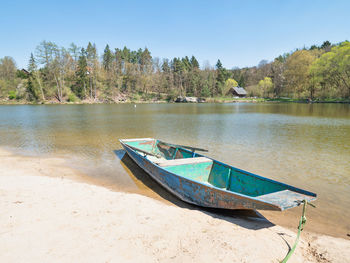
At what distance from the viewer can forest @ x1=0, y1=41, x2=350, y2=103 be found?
59178mm

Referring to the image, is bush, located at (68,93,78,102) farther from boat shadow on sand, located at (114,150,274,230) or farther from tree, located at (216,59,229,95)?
boat shadow on sand, located at (114,150,274,230)

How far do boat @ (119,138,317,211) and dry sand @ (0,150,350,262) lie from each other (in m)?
0.51

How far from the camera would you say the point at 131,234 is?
4.20 meters

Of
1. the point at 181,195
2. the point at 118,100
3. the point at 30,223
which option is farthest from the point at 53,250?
the point at 118,100

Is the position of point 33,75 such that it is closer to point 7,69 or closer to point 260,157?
point 7,69

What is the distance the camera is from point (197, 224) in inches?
187

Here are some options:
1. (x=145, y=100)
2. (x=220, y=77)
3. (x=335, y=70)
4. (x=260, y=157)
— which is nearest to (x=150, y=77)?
(x=145, y=100)

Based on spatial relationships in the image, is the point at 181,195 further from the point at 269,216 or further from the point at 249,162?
the point at 249,162

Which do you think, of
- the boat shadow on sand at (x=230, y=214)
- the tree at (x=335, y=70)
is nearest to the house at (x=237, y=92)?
the tree at (x=335, y=70)

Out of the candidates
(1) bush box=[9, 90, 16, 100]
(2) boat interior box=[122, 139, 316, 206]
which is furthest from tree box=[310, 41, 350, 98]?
(1) bush box=[9, 90, 16, 100]

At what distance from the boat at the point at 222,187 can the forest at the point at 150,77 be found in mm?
60077

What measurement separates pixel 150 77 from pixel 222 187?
8249 centimetres

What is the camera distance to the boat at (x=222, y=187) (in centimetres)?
448

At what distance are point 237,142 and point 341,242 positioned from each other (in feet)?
32.6
